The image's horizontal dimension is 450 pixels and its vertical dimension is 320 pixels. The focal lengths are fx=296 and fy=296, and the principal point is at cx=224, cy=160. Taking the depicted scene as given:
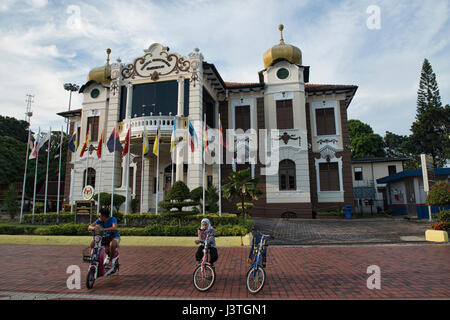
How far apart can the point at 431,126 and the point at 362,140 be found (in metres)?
10.3

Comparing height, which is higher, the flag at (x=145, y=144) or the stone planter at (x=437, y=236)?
the flag at (x=145, y=144)

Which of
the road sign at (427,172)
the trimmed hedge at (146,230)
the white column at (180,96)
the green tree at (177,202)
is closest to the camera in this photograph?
the trimmed hedge at (146,230)

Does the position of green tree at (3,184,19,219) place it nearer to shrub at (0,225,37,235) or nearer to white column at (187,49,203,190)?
shrub at (0,225,37,235)

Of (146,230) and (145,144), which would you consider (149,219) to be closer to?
(146,230)

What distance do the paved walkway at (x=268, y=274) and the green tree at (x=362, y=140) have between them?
39598 millimetres

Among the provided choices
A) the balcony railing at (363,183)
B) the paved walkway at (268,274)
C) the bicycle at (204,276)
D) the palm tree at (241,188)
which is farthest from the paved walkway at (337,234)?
the balcony railing at (363,183)

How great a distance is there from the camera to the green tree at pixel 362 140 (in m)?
47.2

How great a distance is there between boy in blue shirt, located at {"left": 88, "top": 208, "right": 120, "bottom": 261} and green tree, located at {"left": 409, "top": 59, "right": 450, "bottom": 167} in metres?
40.5

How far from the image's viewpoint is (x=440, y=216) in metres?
12.9

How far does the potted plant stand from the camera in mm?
11878

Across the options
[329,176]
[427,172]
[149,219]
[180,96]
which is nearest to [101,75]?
[180,96]

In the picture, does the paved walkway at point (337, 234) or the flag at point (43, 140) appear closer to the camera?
the paved walkway at point (337, 234)


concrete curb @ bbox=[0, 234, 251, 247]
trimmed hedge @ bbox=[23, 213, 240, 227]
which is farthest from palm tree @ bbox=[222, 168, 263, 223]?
concrete curb @ bbox=[0, 234, 251, 247]

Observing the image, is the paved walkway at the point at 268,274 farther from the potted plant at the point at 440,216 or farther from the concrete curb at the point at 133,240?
the potted plant at the point at 440,216
